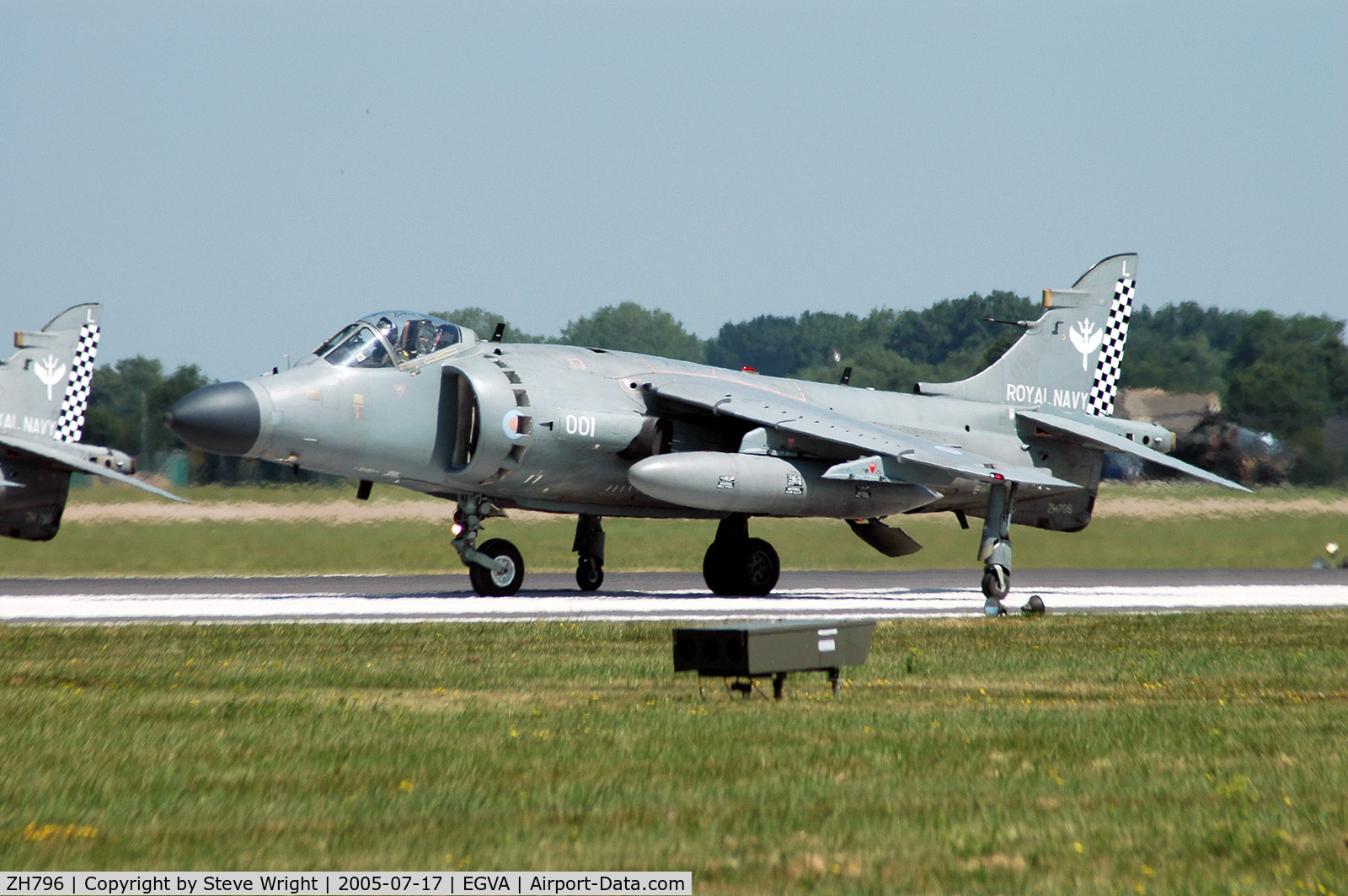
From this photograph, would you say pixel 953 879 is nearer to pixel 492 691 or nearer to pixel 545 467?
pixel 492 691

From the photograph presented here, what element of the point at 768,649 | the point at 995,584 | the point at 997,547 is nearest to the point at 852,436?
the point at 997,547

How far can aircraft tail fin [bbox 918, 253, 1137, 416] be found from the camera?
868 inches

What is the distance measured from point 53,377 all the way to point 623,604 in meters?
12.2

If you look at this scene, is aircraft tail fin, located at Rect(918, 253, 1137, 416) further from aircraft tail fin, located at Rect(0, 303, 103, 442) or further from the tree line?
aircraft tail fin, located at Rect(0, 303, 103, 442)

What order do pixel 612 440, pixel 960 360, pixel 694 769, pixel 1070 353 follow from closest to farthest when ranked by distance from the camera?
pixel 694 769
pixel 612 440
pixel 1070 353
pixel 960 360

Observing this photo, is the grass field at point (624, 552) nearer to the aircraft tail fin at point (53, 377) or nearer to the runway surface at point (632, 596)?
the runway surface at point (632, 596)

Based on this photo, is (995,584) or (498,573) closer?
(995,584)

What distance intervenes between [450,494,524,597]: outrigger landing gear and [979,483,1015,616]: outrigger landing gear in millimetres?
5939

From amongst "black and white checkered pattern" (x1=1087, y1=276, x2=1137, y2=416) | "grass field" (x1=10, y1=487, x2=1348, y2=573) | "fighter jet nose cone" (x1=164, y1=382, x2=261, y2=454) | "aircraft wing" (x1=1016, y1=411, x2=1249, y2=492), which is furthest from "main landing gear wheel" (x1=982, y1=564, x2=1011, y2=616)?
"fighter jet nose cone" (x1=164, y1=382, x2=261, y2=454)

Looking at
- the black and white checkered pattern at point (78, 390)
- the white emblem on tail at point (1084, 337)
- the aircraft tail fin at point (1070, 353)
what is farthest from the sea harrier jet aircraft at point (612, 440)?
the black and white checkered pattern at point (78, 390)

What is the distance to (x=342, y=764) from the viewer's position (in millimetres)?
6863

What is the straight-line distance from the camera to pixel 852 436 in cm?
1800

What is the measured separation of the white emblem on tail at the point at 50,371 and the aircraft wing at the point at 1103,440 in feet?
51.9

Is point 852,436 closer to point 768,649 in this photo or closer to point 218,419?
point 218,419
